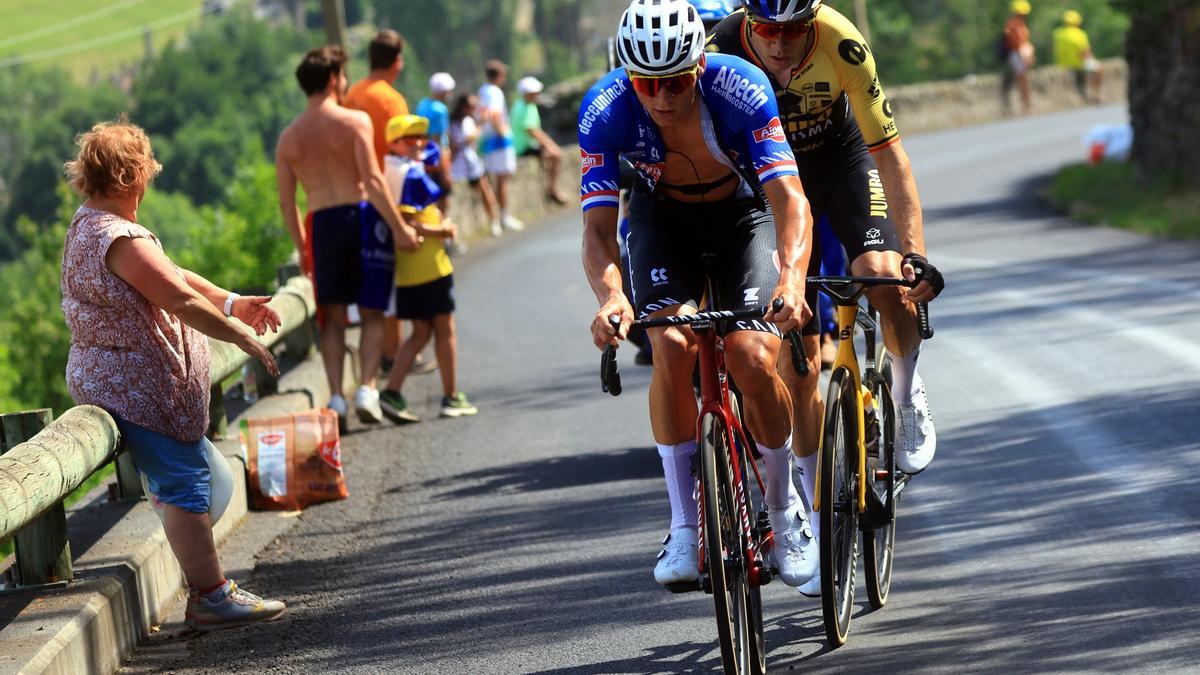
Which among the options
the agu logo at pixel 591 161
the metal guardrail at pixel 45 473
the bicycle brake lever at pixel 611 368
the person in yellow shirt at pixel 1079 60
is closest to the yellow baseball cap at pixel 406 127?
the metal guardrail at pixel 45 473

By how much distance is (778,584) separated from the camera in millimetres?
6879

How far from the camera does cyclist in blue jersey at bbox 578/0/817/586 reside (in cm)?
561

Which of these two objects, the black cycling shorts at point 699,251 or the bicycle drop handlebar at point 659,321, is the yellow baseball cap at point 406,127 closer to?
the black cycling shorts at point 699,251

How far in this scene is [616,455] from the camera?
9742mm

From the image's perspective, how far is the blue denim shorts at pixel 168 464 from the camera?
22.4 ft

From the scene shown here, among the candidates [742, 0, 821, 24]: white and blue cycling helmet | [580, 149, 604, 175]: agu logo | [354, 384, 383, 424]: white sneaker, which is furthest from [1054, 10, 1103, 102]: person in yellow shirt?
[580, 149, 604, 175]: agu logo

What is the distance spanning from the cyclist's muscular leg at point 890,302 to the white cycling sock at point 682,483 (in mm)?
1180

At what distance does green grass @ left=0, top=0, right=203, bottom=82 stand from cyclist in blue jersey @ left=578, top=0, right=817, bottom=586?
163 metres

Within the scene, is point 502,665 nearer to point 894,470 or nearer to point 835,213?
point 894,470

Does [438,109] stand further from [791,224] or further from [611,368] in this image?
[611,368]

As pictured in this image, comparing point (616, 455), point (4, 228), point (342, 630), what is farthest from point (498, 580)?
point (4, 228)

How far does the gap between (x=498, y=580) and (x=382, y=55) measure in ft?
19.8

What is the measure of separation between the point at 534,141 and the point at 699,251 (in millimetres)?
21720

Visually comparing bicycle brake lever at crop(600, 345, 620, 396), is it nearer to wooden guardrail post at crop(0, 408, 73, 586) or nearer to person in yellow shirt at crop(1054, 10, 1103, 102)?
wooden guardrail post at crop(0, 408, 73, 586)
